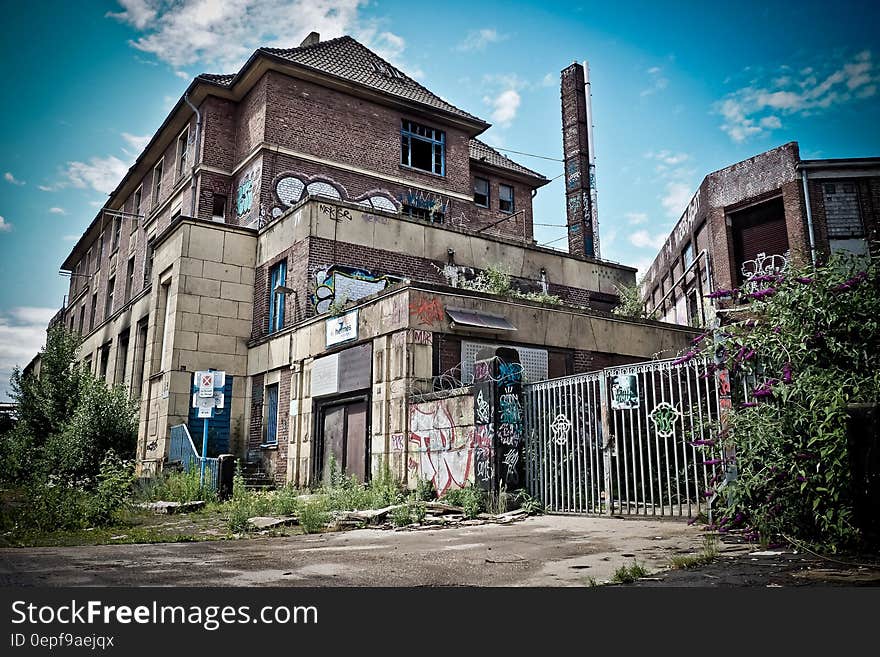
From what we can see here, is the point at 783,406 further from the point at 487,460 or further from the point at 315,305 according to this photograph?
the point at 315,305

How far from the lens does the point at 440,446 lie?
12.4 metres

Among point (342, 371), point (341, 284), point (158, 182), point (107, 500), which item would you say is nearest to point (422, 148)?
point (341, 284)

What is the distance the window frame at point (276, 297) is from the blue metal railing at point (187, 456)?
392cm

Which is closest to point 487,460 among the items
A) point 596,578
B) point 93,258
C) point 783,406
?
point 783,406

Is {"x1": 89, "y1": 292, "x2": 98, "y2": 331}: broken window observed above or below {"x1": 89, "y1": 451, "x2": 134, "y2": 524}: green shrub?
above

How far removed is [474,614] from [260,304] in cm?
1884

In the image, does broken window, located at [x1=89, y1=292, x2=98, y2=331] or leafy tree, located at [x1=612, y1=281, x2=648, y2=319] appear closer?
leafy tree, located at [x1=612, y1=281, x2=648, y2=319]

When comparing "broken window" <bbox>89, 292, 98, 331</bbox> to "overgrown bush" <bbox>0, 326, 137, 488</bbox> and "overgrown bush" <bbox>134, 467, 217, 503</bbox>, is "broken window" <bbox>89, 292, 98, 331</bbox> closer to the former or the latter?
"overgrown bush" <bbox>0, 326, 137, 488</bbox>

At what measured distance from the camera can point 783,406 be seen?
19.9 feet

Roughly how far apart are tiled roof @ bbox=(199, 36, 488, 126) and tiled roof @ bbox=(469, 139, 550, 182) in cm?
320

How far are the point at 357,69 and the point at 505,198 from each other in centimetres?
919

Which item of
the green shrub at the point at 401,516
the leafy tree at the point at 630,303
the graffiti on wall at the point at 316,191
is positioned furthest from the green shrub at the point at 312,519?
the graffiti on wall at the point at 316,191

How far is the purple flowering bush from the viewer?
17.8 feet

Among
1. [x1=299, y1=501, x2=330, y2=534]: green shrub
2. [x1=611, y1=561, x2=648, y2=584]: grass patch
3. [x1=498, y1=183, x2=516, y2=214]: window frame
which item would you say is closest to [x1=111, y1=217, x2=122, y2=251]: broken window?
[x1=498, y1=183, x2=516, y2=214]: window frame
